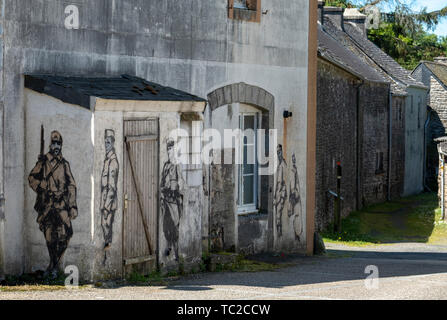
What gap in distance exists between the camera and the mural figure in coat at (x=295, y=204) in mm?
15953

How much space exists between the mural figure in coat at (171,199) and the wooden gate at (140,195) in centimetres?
18

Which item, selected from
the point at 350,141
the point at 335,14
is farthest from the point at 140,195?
the point at 335,14

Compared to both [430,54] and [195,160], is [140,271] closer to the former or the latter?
[195,160]

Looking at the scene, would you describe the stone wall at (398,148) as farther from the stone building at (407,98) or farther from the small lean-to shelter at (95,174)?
the small lean-to shelter at (95,174)

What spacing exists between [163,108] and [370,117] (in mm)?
21946

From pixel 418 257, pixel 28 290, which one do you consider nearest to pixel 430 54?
pixel 418 257

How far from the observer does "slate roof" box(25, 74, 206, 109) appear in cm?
1034

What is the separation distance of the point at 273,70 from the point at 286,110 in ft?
2.85

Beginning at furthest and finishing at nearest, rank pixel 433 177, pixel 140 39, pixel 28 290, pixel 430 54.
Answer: pixel 430 54 < pixel 433 177 < pixel 140 39 < pixel 28 290

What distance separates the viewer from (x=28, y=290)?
9961 mm

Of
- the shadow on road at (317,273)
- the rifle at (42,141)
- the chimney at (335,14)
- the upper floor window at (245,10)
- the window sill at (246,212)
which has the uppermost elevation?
the chimney at (335,14)

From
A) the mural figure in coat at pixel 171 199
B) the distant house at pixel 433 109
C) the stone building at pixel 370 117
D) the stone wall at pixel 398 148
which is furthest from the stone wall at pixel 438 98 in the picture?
the mural figure in coat at pixel 171 199

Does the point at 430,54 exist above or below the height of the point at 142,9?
above

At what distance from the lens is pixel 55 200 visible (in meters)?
10.6
